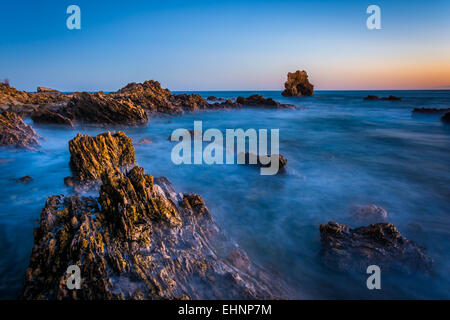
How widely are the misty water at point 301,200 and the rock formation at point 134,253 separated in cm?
71

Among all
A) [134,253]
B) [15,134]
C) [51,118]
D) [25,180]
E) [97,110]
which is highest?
[97,110]

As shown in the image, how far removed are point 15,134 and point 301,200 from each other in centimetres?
1429

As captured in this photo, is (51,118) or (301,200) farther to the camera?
(51,118)

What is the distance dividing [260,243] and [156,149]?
933 cm

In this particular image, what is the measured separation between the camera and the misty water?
13.1 feet

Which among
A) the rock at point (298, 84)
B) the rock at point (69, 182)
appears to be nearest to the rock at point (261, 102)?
the rock at point (69, 182)

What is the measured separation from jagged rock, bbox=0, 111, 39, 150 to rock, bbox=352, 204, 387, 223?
14.7 meters

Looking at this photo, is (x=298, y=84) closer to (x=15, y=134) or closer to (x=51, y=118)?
(x=51, y=118)

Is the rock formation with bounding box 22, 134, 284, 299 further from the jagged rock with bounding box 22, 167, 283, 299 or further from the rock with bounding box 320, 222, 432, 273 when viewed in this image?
the rock with bounding box 320, 222, 432, 273

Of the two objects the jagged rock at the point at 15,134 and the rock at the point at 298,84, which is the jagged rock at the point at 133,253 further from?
the rock at the point at 298,84

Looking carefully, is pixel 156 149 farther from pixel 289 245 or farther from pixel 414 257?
pixel 414 257

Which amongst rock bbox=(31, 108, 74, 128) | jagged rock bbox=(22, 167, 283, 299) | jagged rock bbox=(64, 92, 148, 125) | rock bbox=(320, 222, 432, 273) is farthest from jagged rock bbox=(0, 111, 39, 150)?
rock bbox=(320, 222, 432, 273)

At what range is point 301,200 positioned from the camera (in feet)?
22.8

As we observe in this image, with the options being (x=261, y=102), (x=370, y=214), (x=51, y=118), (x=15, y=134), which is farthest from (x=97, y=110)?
(x=261, y=102)
